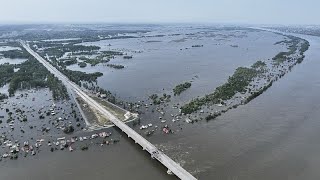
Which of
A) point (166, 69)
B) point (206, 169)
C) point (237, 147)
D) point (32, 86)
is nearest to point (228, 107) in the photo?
point (237, 147)

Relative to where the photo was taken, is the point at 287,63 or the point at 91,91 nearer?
the point at 91,91

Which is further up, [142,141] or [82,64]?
[142,141]

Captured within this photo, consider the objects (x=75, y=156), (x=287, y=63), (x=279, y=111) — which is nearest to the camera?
(x=75, y=156)

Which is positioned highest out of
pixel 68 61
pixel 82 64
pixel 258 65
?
pixel 258 65

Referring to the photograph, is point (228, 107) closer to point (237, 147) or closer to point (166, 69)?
point (237, 147)

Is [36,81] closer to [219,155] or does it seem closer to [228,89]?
[228,89]

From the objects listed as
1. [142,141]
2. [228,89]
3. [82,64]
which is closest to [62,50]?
[82,64]

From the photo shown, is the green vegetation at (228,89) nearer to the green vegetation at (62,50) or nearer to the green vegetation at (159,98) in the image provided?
the green vegetation at (159,98)
